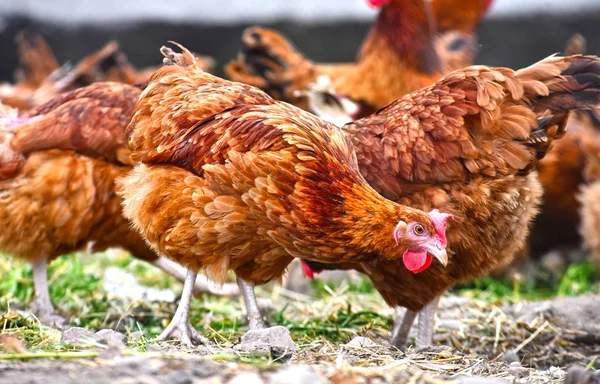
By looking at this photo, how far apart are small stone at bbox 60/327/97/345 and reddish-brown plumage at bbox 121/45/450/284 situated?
582mm

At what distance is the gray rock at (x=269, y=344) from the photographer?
3.03 meters

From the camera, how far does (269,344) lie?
307 centimetres

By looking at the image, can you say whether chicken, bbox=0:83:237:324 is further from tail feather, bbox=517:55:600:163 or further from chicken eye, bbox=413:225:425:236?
tail feather, bbox=517:55:600:163

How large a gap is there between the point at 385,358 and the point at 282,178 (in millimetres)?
898

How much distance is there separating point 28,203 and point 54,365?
175 cm

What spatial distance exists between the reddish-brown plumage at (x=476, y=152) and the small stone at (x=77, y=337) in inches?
54.9

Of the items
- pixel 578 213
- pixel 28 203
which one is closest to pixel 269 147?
pixel 28 203

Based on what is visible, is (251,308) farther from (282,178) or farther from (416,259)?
(416,259)

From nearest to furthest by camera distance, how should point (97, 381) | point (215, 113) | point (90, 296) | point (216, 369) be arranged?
point (97, 381)
point (216, 369)
point (215, 113)
point (90, 296)

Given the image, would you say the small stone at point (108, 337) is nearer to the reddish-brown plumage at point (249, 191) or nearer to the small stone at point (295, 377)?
the reddish-brown plumage at point (249, 191)

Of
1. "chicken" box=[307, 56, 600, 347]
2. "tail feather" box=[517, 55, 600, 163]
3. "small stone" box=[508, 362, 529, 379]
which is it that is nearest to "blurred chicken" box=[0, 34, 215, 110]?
"chicken" box=[307, 56, 600, 347]

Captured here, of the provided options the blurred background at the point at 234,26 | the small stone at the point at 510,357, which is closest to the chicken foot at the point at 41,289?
the small stone at the point at 510,357

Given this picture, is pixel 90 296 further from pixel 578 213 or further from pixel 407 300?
pixel 578 213

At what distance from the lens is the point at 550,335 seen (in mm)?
4395
